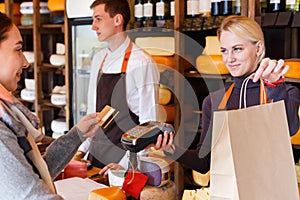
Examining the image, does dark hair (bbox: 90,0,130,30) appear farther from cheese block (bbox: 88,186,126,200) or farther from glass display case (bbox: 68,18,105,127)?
cheese block (bbox: 88,186,126,200)

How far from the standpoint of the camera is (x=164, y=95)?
2.70 metres

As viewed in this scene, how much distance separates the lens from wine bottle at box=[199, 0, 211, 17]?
2.44m

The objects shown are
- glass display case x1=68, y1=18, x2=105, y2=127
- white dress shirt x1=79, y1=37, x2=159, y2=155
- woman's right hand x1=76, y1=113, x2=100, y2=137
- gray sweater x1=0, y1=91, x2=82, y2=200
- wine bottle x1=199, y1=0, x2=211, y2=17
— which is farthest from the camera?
glass display case x1=68, y1=18, x2=105, y2=127

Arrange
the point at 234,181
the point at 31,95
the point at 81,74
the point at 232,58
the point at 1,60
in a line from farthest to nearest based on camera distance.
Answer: the point at 31,95
the point at 81,74
the point at 232,58
the point at 1,60
the point at 234,181

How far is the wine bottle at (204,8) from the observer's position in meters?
2.44

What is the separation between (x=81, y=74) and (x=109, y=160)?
4.43 feet

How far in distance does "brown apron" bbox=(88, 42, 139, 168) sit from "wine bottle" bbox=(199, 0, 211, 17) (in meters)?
0.56

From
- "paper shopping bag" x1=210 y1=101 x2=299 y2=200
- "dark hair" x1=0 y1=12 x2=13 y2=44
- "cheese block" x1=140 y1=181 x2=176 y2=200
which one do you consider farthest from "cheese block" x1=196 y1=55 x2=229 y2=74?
"dark hair" x1=0 y1=12 x2=13 y2=44

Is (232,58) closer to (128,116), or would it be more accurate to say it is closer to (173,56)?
(128,116)

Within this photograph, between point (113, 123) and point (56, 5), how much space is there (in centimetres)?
167

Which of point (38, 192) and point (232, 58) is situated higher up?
point (232, 58)

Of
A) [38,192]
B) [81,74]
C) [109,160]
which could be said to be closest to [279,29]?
[109,160]

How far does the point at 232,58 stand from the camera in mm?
Answer: 1534

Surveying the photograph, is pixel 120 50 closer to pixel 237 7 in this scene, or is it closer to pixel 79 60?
pixel 237 7
